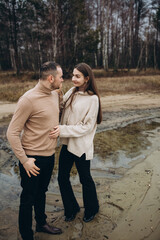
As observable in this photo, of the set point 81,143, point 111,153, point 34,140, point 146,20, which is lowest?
point 111,153

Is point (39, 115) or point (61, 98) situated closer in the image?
point (39, 115)

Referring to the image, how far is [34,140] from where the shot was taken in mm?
→ 2080

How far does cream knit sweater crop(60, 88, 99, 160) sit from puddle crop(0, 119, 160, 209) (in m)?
1.42

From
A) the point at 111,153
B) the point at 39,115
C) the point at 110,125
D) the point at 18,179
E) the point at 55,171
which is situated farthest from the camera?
the point at 110,125

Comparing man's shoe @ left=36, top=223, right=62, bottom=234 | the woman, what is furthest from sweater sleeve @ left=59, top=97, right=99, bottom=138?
man's shoe @ left=36, top=223, right=62, bottom=234

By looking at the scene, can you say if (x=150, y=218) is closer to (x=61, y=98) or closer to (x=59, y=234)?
(x=59, y=234)

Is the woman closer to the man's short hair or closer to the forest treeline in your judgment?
the man's short hair

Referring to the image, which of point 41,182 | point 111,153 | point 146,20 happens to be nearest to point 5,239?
point 41,182

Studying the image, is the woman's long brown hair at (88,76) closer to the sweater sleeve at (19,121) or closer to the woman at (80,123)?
the woman at (80,123)

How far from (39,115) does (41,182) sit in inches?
32.2

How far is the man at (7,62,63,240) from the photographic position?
6.33 feet

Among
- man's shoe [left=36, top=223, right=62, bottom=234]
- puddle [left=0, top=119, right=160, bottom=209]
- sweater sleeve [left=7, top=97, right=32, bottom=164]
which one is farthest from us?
puddle [left=0, top=119, right=160, bottom=209]

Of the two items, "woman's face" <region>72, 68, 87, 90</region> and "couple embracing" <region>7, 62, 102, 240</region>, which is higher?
"woman's face" <region>72, 68, 87, 90</region>

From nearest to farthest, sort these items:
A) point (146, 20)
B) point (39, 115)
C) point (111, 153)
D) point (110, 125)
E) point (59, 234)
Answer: point (39, 115) < point (59, 234) < point (111, 153) < point (110, 125) < point (146, 20)
